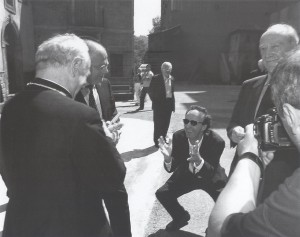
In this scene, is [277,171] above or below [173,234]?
above

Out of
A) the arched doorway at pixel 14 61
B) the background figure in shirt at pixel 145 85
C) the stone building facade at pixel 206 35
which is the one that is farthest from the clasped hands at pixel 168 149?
the stone building facade at pixel 206 35

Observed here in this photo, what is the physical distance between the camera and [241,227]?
1.01m

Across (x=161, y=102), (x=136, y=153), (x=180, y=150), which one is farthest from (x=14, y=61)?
(x=180, y=150)

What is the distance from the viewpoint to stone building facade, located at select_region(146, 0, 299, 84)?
2770cm

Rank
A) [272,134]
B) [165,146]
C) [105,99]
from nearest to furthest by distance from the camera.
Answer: [272,134] < [165,146] < [105,99]

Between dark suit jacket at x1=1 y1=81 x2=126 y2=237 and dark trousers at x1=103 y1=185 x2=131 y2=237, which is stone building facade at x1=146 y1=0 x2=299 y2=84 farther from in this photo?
dark suit jacket at x1=1 y1=81 x2=126 y2=237

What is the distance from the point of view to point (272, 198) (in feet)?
3.26

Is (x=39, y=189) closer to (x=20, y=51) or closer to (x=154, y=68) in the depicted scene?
(x=20, y=51)

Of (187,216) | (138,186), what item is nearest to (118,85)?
(138,186)

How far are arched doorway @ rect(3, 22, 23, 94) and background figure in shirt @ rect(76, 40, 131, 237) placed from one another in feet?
38.2

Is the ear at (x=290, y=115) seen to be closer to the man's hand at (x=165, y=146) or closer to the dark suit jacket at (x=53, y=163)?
the dark suit jacket at (x=53, y=163)

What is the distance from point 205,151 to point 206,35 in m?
26.6

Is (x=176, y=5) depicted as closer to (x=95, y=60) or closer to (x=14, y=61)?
(x=14, y=61)

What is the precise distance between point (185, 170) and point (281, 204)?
249 cm
